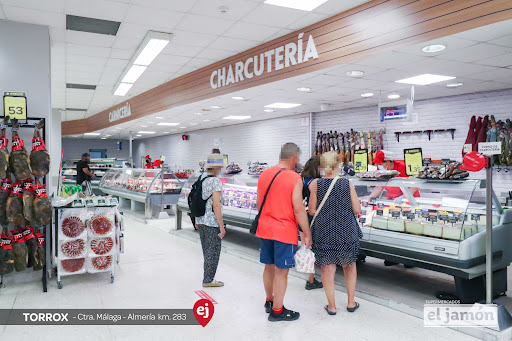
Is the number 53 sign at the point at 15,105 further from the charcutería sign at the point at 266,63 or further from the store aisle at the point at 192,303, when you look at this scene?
the charcutería sign at the point at 266,63

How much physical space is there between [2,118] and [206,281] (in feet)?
10.0

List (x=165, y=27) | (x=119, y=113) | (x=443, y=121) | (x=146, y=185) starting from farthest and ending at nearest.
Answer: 1. (x=119, y=113)
2. (x=146, y=185)
3. (x=443, y=121)
4. (x=165, y=27)

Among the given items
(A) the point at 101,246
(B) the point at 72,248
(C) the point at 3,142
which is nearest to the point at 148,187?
(A) the point at 101,246

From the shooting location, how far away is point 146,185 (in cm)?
991

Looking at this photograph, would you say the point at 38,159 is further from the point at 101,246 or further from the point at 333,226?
the point at 333,226

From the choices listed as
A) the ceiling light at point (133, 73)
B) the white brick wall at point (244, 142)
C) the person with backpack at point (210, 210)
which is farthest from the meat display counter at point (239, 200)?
the white brick wall at point (244, 142)

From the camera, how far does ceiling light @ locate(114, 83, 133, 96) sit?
9.84 meters

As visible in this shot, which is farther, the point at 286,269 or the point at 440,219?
the point at 440,219

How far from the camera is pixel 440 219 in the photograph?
3840mm

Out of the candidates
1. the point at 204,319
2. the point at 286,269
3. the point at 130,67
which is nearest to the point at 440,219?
the point at 286,269

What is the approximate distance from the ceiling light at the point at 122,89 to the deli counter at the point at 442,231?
7.24 m

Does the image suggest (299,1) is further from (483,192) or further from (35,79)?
(35,79)

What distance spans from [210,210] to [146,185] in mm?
5929

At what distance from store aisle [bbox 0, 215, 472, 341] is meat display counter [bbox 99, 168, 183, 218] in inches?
147
